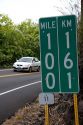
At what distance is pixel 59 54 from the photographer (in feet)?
23.1

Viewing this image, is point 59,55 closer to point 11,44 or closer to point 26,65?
point 26,65

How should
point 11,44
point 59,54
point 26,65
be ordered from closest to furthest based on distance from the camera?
1. point 59,54
2. point 26,65
3. point 11,44

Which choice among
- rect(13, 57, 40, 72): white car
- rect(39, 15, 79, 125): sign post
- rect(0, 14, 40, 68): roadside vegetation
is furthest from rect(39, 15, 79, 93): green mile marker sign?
rect(0, 14, 40, 68): roadside vegetation

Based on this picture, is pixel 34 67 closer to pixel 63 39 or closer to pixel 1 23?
pixel 1 23

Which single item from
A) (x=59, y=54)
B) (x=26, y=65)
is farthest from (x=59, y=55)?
(x=26, y=65)

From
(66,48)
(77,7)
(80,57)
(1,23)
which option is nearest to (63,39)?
(66,48)

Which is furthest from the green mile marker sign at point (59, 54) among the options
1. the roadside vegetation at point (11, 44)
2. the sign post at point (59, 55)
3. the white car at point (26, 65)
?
the roadside vegetation at point (11, 44)

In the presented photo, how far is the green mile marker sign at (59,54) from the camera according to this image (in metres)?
6.98

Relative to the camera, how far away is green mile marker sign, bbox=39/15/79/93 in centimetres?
698

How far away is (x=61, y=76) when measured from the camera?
7.04 m

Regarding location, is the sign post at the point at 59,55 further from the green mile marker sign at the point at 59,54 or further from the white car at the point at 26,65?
the white car at the point at 26,65

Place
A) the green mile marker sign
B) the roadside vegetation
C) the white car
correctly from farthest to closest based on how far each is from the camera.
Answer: the roadside vegetation
the white car
the green mile marker sign

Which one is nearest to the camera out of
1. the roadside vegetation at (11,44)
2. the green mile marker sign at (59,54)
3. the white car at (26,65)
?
the green mile marker sign at (59,54)

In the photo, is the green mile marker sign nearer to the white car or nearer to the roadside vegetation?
the white car
